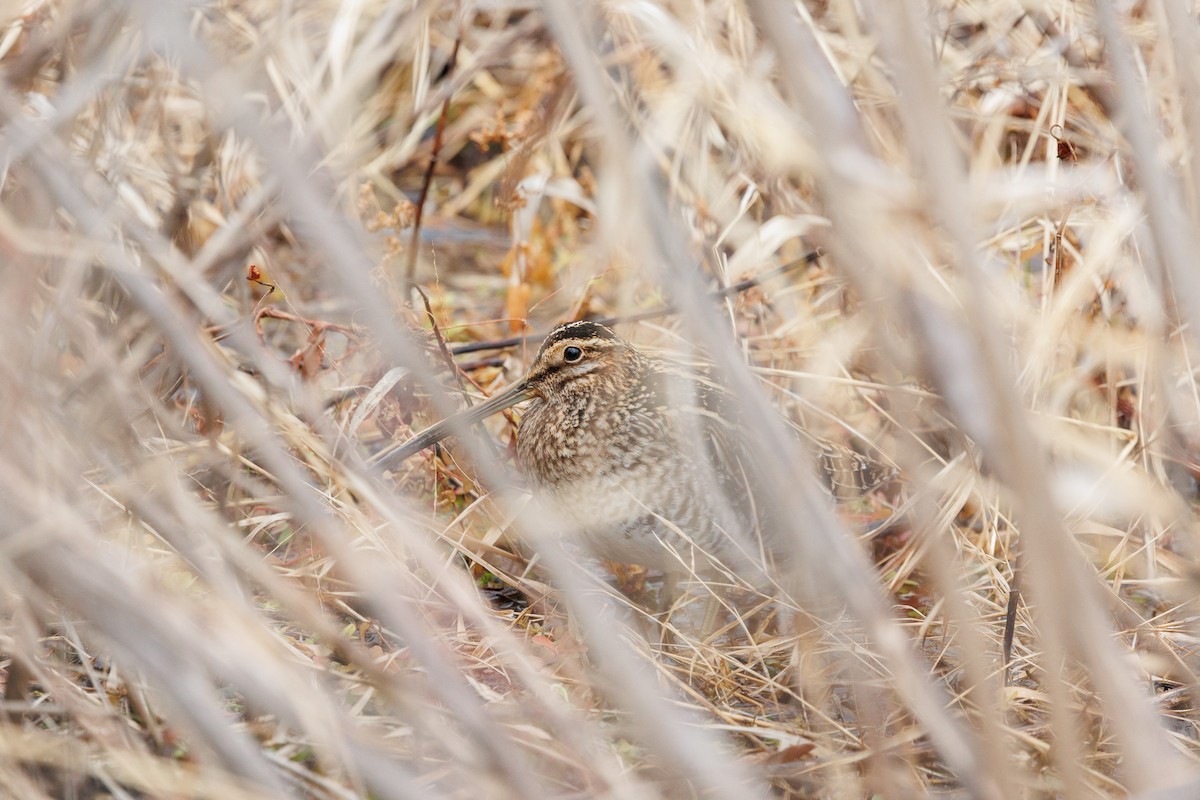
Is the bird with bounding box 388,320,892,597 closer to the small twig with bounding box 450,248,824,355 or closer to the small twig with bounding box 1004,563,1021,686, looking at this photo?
the small twig with bounding box 450,248,824,355

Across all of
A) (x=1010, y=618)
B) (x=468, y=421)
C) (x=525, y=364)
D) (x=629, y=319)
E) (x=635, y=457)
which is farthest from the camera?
(x=525, y=364)

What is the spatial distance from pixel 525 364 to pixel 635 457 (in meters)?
0.57

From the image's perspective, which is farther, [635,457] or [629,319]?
[629,319]

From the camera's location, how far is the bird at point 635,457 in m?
2.46

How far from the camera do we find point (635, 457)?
2564 millimetres

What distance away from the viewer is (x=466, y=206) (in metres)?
4.36

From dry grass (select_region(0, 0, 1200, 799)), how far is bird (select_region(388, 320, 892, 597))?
109 mm

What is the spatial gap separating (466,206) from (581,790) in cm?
292

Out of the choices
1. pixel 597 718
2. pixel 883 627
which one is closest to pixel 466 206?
pixel 597 718

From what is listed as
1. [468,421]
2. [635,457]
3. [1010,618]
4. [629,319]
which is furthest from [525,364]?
[1010,618]

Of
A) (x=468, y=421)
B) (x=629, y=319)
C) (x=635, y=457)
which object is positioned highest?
(x=468, y=421)

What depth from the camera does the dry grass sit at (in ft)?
3.48

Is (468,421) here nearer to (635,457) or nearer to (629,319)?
(635,457)

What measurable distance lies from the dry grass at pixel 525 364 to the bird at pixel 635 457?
0.11m
